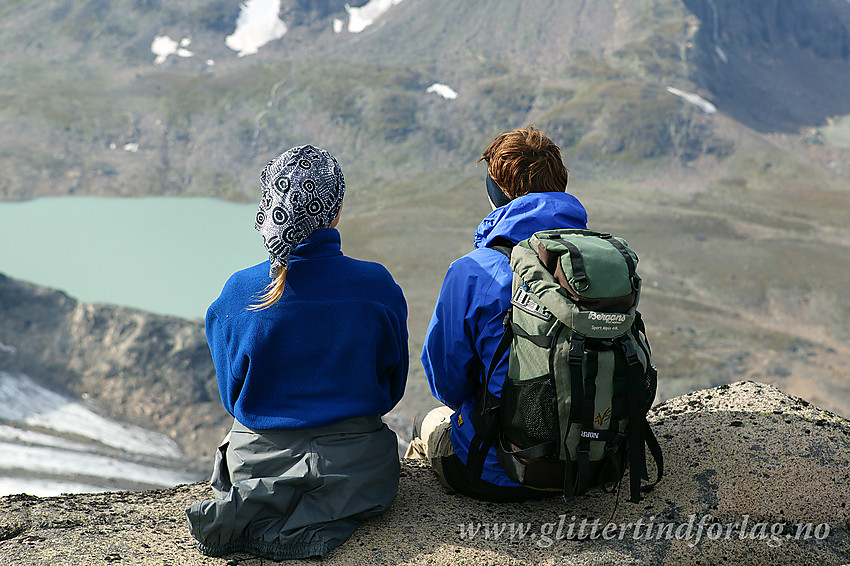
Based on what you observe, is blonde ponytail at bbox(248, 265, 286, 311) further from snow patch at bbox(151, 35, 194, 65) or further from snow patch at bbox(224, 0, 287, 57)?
snow patch at bbox(151, 35, 194, 65)

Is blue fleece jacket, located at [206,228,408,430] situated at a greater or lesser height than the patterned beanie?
lesser

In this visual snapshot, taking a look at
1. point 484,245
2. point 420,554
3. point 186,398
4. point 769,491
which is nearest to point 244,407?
point 420,554

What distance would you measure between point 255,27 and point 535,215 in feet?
212

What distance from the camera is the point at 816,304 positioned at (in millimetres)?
26688

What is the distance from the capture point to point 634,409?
10.5 feet

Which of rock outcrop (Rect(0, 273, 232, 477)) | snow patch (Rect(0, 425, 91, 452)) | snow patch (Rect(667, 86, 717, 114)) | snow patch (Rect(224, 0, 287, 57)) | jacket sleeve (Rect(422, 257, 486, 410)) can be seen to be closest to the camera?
jacket sleeve (Rect(422, 257, 486, 410))

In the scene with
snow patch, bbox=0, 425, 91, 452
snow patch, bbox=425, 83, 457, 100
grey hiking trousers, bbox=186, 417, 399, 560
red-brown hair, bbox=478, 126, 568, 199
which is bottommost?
snow patch, bbox=0, 425, 91, 452

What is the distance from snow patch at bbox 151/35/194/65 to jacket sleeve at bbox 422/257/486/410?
202 feet

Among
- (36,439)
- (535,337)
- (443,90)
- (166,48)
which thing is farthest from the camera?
(166,48)

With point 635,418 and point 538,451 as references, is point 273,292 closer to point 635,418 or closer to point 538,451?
point 538,451

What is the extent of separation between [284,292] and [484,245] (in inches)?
40.4

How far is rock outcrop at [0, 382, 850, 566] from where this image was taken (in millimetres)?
3352

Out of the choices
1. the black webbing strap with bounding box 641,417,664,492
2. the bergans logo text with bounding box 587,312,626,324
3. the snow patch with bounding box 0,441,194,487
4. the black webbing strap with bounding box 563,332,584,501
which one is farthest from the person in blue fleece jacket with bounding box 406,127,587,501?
the snow patch with bounding box 0,441,194,487

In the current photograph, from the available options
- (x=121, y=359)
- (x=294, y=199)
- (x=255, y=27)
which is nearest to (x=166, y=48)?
(x=255, y=27)
